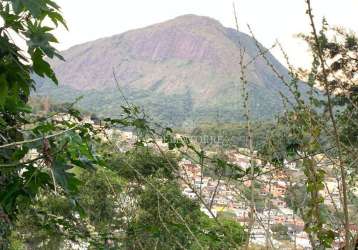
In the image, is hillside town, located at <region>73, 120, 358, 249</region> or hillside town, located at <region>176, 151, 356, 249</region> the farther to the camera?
hillside town, located at <region>176, 151, 356, 249</region>

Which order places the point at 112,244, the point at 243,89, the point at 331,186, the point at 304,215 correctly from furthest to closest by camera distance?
1. the point at 112,244
2. the point at 331,186
3. the point at 243,89
4. the point at 304,215

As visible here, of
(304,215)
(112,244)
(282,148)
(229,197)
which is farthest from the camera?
(112,244)

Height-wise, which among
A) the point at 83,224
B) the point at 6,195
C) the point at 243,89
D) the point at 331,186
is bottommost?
the point at 83,224

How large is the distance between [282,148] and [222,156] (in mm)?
329

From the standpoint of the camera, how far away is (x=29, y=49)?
146cm

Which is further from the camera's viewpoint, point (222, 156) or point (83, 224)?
point (83, 224)

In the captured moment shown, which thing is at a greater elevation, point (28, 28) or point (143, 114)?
point (28, 28)

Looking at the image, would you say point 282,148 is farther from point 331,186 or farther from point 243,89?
point 243,89

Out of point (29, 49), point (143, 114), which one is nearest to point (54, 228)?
point (143, 114)

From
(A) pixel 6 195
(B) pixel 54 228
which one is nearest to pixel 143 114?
(B) pixel 54 228

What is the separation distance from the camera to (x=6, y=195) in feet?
5.20

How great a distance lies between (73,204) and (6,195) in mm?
387

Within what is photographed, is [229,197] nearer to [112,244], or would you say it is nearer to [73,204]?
[73,204]

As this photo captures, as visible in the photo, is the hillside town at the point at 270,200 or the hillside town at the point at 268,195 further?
the hillside town at the point at 270,200
